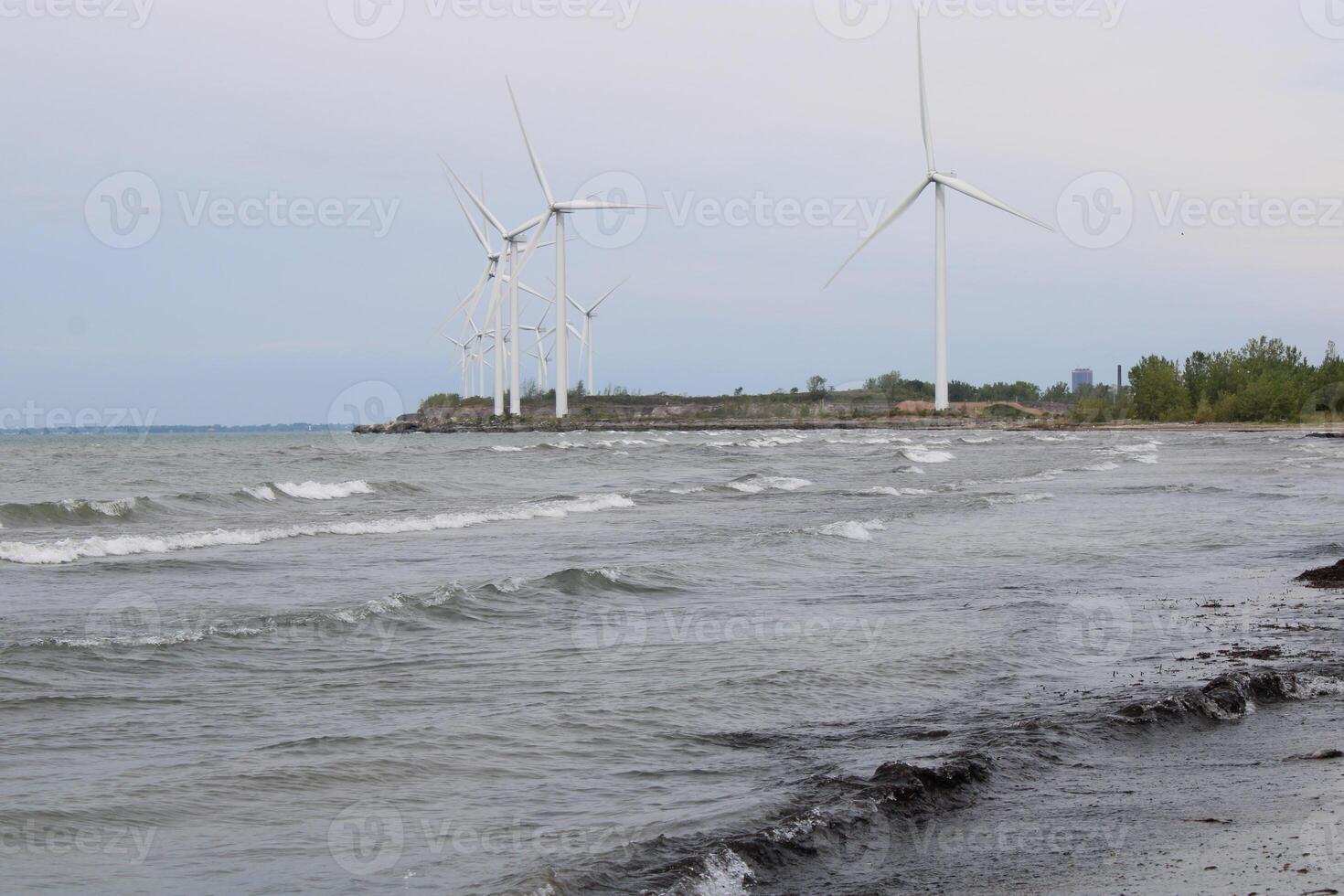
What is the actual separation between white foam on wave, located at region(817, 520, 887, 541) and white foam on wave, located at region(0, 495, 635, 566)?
8.13 metres

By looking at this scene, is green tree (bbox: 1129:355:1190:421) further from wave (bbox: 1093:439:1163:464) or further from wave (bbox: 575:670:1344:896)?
wave (bbox: 575:670:1344:896)

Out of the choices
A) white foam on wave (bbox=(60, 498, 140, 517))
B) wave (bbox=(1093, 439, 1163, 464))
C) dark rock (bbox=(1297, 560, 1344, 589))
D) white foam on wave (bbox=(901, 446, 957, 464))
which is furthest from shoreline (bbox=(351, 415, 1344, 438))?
white foam on wave (bbox=(60, 498, 140, 517))

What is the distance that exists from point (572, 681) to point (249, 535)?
1675 centimetres

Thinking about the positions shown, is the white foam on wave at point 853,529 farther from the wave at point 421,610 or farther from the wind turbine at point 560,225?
the wind turbine at point 560,225

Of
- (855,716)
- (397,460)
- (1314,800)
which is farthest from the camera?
(397,460)

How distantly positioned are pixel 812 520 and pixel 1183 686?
749 inches

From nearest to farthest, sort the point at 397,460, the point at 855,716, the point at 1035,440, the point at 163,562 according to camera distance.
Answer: the point at 855,716 < the point at 163,562 < the point at 397,460 < the point at 1035,440

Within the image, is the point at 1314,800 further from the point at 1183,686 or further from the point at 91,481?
the point at 91,481

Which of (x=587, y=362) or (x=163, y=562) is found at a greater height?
(x=587, y=362)

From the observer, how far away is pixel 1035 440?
3787 inches

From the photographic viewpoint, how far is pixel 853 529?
26.2 m

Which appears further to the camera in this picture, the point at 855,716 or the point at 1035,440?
the point at 1035,440

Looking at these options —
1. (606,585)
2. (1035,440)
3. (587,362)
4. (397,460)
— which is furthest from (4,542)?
(587,362)

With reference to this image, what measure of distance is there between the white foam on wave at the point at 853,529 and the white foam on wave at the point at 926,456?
33.3 metres
